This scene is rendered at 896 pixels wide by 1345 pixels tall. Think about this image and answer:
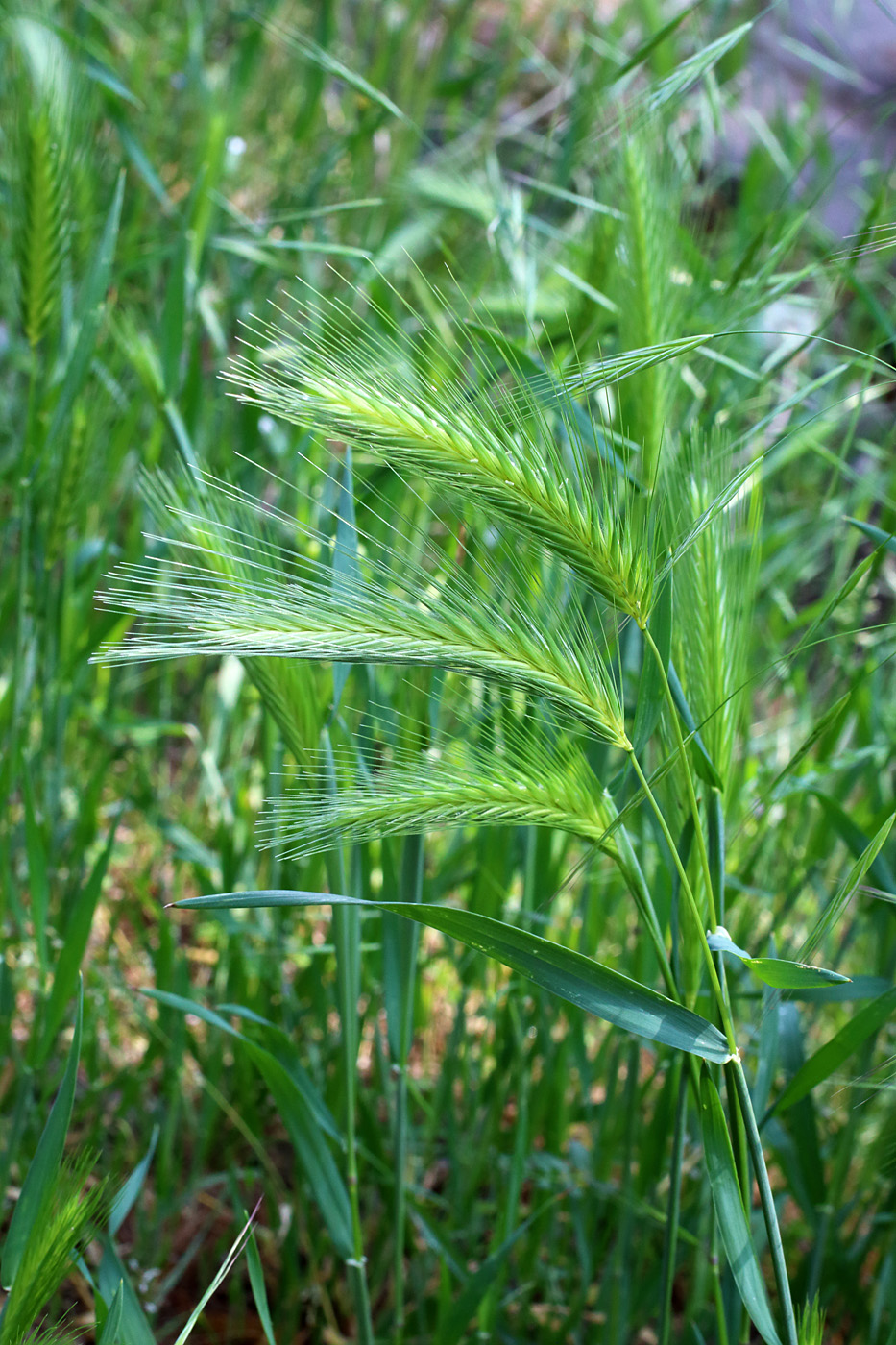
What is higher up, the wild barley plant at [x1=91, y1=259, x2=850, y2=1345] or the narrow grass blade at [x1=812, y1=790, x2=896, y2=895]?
the wild barley plant at [x1=91, y1=259, x2=850, y2=1345]

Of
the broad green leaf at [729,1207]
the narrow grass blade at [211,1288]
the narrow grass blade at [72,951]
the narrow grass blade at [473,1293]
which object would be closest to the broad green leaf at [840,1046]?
the broad green leaf at [729,1207]

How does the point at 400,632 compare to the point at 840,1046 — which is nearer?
the point at 400,632

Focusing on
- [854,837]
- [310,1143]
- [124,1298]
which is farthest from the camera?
[854,837]

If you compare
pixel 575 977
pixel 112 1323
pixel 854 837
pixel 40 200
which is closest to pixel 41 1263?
pixel 112 1323

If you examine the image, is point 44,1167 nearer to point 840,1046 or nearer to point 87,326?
point 840,1046

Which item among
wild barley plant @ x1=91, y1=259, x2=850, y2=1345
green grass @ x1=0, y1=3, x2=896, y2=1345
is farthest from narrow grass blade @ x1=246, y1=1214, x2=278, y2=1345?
wild barley plant @ x1=91, y1=259, x2=850, y2=1345

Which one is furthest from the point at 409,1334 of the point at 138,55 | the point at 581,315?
the point at 138,55

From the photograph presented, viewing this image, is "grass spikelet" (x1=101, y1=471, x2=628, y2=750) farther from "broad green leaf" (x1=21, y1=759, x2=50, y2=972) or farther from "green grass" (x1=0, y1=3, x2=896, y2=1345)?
"broad green leaf" (x1=21, y1=759, x2=50, y2=972)
